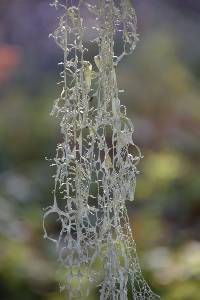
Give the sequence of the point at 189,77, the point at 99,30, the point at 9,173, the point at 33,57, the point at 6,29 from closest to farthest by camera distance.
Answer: the point at 99,30
the point at 9,173
the point at 189,77
the point at 33,57
the point at 6,29

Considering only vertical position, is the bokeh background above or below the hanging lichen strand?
above

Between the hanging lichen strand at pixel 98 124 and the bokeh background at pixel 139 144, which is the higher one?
the bokeh background at pixel 139 144

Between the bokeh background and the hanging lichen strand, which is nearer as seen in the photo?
the hanging lichen strand

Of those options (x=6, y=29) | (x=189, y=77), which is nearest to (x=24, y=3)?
(x=6, y=29)

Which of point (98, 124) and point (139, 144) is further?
point (139, 144)

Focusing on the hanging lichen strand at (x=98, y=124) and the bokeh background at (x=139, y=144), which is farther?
the bokeh background at (x=139, y=144)

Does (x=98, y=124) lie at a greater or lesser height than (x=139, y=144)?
lesser

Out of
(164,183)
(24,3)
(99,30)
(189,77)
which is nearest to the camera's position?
(99,30)

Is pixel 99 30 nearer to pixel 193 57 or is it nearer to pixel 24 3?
pixel 193 57
